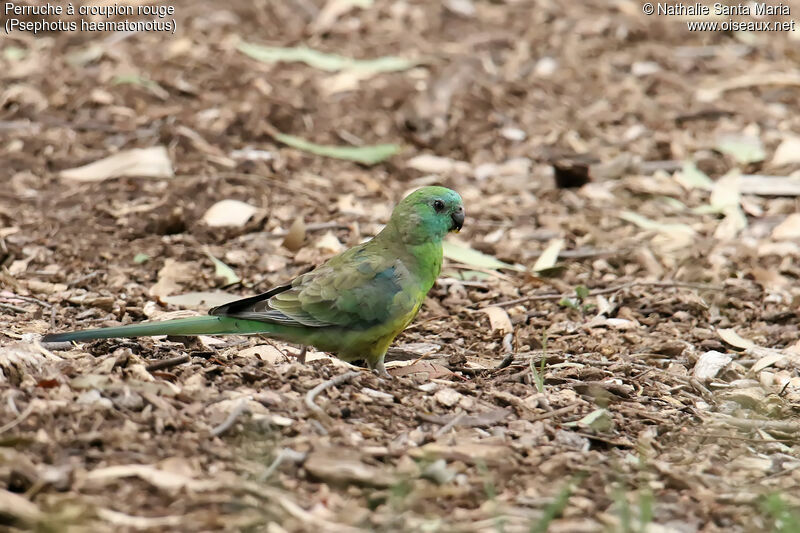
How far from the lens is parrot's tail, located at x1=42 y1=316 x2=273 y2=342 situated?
4207mm

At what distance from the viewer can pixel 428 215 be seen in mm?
4938

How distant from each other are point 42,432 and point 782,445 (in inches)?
114

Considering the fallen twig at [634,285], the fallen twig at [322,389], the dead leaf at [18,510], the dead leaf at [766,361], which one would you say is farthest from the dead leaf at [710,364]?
the dead leaf at [18,510]

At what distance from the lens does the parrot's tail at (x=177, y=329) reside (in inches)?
166

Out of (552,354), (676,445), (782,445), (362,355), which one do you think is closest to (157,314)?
(362,355)

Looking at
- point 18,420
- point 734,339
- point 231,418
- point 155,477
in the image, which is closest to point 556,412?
point 231,418

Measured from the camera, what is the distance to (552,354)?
16.3 ft

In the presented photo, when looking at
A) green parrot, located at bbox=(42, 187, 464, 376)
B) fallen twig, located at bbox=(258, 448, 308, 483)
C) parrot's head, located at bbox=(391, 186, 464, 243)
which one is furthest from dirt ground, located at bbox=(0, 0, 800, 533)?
parrot's head, located at bbox=(391, 186, 464, 243)

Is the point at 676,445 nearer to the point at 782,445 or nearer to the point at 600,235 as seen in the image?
the point at 782,445

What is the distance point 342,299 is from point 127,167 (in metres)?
2.74

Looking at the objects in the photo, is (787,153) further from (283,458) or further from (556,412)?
(283,458)

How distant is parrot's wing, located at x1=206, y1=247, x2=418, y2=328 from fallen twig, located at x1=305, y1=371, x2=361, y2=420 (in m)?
0.44

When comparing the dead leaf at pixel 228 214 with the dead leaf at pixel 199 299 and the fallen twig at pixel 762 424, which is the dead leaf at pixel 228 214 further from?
the fallen twig at pixel 762 424

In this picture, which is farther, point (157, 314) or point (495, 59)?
point (495, 59)
